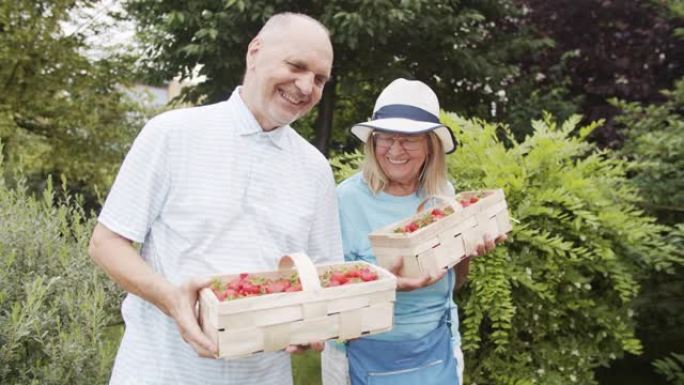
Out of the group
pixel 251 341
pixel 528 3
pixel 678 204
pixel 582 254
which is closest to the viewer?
pixel 251 341

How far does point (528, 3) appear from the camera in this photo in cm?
850

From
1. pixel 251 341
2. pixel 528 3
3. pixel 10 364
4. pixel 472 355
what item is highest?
pixel 528 3

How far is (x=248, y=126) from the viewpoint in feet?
6.05

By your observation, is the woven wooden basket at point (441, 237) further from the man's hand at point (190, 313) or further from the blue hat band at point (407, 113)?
the man's hand at point (190, 313)

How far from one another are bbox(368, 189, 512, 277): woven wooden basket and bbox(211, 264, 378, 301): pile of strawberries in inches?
13.9

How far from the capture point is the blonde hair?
252cm

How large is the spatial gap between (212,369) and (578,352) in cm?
252

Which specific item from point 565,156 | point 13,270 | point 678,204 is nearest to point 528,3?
point 678,204

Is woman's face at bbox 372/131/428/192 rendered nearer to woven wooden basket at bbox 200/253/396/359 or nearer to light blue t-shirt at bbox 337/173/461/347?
light blue t-shirt at bbox 337/173/461/347

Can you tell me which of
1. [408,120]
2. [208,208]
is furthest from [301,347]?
[408,120]

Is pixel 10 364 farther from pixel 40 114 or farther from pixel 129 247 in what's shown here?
pixel 40 114

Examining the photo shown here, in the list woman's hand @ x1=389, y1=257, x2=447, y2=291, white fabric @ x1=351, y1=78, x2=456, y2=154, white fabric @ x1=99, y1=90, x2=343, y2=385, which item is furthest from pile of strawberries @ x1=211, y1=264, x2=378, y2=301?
white fabric @ x1=351, y1=78, x2=456, y2=154

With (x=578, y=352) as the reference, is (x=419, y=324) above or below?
above

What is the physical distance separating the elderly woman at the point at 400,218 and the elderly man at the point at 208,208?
55 centimetres
